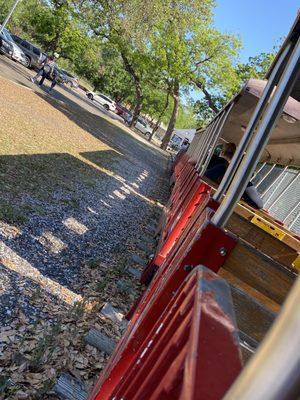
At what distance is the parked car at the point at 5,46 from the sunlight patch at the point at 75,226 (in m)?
28.2

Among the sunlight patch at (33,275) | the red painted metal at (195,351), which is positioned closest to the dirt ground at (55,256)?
the sunlight patch at (33,275)

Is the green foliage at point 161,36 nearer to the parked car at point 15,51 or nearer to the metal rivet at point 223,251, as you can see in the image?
the parked car at point 15,51

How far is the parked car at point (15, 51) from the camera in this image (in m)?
33.4

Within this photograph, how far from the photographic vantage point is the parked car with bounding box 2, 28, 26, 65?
33441mm

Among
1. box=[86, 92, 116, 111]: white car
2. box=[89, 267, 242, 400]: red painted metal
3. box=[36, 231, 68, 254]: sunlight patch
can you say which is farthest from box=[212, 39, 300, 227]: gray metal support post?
box=[86, 92, 116, 111]: white car

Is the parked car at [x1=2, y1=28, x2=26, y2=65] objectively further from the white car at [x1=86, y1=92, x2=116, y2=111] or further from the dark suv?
the white car at [x1=86, y1=92, x2=116, y2=111]

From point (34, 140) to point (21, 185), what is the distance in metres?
5.00

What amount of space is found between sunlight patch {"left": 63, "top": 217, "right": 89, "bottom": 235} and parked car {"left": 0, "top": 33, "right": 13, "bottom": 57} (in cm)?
2817

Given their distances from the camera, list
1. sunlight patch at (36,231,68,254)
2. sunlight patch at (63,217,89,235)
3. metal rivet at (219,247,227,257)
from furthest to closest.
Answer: sunlight patch at (63,217,89,235) < sunlight patch at (36,231,68,254) < metal rivet at (219,247,227,257)

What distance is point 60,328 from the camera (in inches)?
168

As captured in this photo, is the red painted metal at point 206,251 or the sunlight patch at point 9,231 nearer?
the red painted metal at point 206,251

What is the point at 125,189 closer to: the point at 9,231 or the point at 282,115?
the point at 9,231

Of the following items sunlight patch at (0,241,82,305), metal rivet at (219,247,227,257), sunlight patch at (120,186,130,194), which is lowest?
sunlight patch at (0,241,82,305)

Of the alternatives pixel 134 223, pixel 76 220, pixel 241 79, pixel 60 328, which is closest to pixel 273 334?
pixel 60 328
